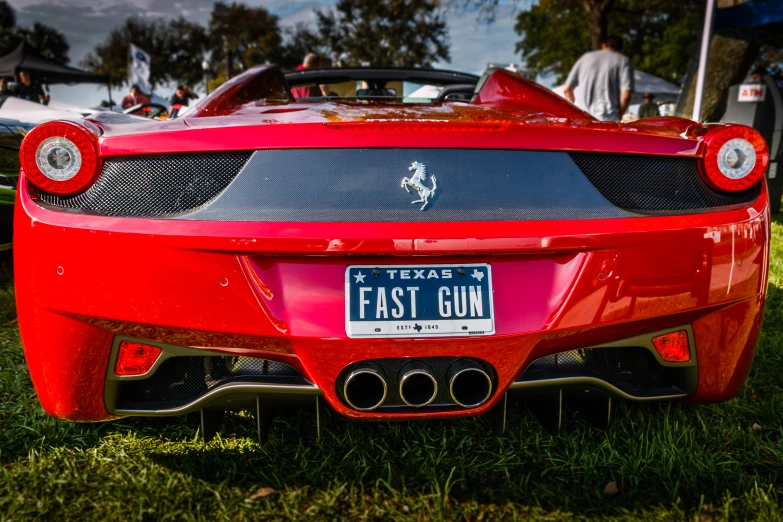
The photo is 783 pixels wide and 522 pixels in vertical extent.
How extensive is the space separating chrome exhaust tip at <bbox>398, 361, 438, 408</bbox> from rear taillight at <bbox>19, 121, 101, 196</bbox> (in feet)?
3.06

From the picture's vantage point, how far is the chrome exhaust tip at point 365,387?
1394 millimetres

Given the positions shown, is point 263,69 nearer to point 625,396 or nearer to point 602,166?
point 602,166

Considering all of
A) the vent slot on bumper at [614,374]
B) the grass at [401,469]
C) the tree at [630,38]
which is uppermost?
the tree at [630,38]

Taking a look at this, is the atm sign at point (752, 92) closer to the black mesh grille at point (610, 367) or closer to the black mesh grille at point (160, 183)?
the black mesh grille at point (610, 367)

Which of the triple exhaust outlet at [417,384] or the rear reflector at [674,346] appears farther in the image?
the rear reflector at [674,346]

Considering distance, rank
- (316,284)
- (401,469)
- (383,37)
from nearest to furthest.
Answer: (316,284), (401,469), (383,37)

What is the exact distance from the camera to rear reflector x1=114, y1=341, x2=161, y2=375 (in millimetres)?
1446

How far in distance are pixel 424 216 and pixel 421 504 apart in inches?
29.8

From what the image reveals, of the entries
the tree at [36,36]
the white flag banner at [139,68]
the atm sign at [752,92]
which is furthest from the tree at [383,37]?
the atm sign at [752,92]

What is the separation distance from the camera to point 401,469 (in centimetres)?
167

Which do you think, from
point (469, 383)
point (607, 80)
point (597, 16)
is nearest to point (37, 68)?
point (597, 16)

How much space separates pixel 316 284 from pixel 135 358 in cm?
52

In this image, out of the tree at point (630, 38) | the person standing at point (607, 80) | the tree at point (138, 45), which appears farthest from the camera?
the tree at point (138, 45)

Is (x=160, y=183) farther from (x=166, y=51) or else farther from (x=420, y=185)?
(x=166, y=51)
